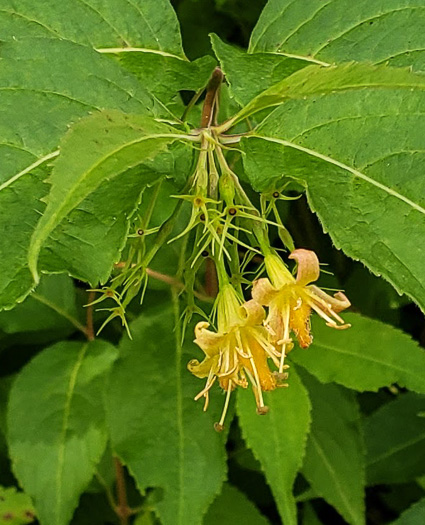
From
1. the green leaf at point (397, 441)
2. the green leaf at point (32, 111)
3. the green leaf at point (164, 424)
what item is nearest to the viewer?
the green leaf at point (32, 111)

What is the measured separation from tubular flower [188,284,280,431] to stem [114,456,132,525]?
1.64 feet

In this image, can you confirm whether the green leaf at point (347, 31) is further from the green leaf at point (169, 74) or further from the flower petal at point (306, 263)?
the flower petal at point (306, 263)

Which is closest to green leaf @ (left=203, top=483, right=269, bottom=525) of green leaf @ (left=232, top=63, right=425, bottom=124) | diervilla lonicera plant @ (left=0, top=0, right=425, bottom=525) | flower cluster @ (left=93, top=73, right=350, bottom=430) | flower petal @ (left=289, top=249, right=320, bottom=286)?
diervilla lonicera plant @ (left=0, top=0, right=425, bottom=525)

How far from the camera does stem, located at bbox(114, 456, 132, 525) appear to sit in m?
1.07

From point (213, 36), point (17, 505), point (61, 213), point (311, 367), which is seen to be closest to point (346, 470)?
point (311, 367)

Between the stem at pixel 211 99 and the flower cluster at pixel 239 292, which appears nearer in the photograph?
the flower cluster at pixel 239 292

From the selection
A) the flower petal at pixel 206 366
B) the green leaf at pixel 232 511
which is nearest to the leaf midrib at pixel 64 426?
the green leaf at pixel 232 511

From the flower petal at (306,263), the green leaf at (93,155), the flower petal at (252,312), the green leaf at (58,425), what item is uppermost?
the green leaf at (93,155)

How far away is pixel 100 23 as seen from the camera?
2.38ft

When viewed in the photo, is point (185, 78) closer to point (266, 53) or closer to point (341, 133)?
point (266, 53)

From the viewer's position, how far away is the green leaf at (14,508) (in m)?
1.08

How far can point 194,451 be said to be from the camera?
2.88 feet

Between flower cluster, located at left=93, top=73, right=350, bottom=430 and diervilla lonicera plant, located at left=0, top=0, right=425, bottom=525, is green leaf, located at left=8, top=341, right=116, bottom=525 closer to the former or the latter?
diervilla lonicera plant, located at left=0, top=0, right=425, bottom=525

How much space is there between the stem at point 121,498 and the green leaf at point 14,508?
13cm
